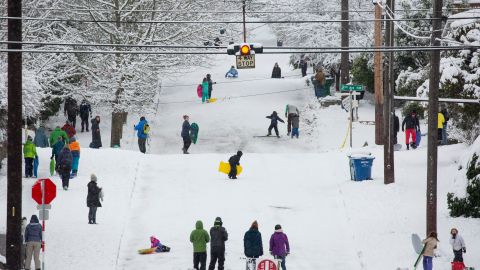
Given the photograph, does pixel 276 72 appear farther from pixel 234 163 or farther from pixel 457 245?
pixel 457 245

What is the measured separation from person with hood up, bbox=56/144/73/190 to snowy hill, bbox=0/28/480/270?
394 mm

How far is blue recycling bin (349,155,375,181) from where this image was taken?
110 ft

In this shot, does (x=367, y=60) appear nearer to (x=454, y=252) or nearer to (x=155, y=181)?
(x=155, y=181)

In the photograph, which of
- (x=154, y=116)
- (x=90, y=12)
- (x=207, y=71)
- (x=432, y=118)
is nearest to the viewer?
(x=432, y=118)

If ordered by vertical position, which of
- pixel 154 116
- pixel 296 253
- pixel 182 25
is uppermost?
pixel 182 25

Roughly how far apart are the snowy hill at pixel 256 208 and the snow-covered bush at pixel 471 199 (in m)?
0.27

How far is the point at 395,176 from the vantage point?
33.7 meters

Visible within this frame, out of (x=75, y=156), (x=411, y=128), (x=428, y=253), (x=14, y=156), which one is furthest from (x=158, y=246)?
(x=411, y=128)

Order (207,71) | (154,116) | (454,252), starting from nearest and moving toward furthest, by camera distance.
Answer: (454,252)
(154,116)
(207,71)

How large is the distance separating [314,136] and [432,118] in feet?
67.7

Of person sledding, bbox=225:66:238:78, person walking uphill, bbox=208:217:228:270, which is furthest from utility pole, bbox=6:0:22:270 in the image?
person sledding, bbox=225:66:238:78

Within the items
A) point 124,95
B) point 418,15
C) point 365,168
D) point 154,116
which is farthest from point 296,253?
point 154,116

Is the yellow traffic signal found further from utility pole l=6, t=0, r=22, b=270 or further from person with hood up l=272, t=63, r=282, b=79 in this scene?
person with hood up l=272, t=63, r=282, b=79

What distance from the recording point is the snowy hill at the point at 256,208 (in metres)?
26.5
